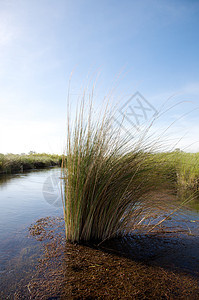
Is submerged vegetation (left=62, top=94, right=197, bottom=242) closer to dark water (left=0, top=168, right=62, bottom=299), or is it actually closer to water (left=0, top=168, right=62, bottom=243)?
dark water (left=0, top=168, right=62, bottom=299)

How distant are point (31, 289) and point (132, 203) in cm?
155

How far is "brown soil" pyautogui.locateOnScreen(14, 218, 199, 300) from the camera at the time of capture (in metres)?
1.79

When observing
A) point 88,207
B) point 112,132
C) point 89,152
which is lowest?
point 88,207

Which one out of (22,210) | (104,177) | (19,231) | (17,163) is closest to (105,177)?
(104,177)

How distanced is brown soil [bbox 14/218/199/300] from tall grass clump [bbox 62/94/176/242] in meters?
0.35

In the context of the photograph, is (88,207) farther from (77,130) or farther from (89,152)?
(77,130)

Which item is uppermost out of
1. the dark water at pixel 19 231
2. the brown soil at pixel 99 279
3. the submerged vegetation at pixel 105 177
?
the submerged vegetation at pixel 105 177

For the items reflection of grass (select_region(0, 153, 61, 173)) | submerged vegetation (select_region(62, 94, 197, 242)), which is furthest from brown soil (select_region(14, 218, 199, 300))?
reflection of grass (select_region(0, 153, 61, 173))

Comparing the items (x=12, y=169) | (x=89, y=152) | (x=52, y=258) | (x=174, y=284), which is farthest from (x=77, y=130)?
(x=12, y=169)

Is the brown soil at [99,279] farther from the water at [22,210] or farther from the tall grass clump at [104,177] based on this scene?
the water at [22,210]

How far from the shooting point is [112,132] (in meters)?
2.79

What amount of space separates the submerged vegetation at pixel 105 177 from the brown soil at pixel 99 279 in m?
0.35

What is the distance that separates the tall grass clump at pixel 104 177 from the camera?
264 cm

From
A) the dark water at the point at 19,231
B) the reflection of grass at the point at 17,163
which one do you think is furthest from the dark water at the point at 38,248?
the reflection of grass at the point at 17,163
